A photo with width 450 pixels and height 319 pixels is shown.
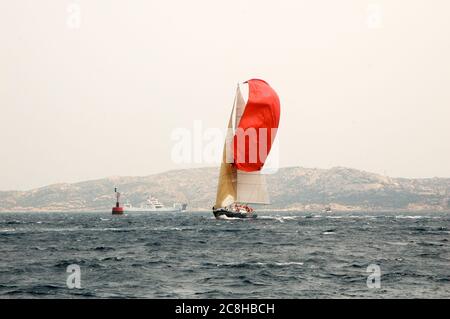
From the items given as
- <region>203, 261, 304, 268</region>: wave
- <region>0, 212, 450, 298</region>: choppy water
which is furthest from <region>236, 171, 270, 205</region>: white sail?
<region>203, 261, 304, 268</region>: wave

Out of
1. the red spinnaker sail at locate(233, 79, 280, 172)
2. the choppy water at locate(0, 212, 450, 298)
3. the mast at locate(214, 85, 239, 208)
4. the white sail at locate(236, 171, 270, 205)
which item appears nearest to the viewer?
the choppy water at locate(0, 212, 450, 298)

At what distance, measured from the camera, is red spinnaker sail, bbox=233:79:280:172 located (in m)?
101

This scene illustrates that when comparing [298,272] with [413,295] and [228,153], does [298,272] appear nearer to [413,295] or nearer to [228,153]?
[413,295]

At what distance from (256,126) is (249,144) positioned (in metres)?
3.90

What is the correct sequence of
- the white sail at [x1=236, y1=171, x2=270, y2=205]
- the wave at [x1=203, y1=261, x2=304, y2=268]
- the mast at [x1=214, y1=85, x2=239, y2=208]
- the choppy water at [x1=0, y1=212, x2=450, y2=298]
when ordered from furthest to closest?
the white sail at [x1=236, y1=171, x2=270, y2=205] → the mast at [x1=214, y1=85, x2=239, y2=208] → the wave at [x1=203, y1=261, x2=304, y2=268] → the choppy water at [x1=0, y1=212, x2=450, y2=298]

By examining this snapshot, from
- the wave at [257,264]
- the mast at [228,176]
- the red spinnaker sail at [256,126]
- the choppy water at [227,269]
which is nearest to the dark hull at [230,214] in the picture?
the mast at [228,176]

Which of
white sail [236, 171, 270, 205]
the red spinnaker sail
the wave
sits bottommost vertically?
the wave

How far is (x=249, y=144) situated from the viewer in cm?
10356

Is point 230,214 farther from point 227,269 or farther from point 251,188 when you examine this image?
point 227,269

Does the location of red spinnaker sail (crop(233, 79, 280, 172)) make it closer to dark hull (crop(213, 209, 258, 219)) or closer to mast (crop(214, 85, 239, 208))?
mast (crop(214, 85, 239, 208))

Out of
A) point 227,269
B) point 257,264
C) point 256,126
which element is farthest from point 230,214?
point 227,269

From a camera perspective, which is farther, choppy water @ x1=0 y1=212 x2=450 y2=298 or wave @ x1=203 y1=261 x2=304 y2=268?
wave @ x1=203 y1=261 x2=304 y2=268

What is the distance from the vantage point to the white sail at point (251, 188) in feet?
337

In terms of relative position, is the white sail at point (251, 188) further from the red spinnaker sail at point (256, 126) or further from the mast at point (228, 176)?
the red spinnaker sail at point (256, 126)
